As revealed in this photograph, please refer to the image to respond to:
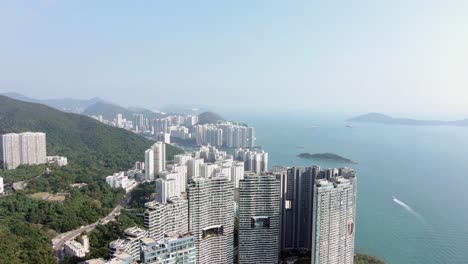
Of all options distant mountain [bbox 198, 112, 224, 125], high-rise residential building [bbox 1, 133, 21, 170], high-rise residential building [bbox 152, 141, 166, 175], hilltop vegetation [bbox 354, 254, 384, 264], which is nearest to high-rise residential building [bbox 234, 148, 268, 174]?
high-rise residential building [bbox 152, 141, 166, 175]

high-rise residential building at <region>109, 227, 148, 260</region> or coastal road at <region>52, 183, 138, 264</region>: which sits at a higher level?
high-rise residential building at <region>109, 227, 148, 260</region>

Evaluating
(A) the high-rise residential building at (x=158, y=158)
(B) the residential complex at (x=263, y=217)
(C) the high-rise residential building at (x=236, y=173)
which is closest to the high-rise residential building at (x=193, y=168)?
(C) the high-rise residential building at (x=236, y=173)

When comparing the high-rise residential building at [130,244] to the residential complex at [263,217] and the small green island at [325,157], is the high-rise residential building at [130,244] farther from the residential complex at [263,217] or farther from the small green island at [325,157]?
the small green island at [325,157]

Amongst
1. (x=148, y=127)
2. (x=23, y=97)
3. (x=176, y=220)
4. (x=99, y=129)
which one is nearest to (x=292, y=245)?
(x=176, y=220)

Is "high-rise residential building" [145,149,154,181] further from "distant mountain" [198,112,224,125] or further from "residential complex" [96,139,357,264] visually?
"distant mountain" [198,112,224,125]

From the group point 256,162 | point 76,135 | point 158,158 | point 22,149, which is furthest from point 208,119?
point 22,149

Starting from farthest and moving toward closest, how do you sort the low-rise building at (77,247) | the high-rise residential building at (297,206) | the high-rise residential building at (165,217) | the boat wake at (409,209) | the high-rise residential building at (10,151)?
the high-rise residential building at (10,151) < the boat wake at (409,209) < the high-rise residential building at (297,206) < the low-rise building at (77,247) < the high-rise residential building at (165,217)

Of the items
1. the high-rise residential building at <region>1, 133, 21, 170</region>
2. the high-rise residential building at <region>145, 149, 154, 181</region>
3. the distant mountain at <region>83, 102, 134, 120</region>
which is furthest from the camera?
the distant mountain at <region>83, 102, 134, 120</region>
